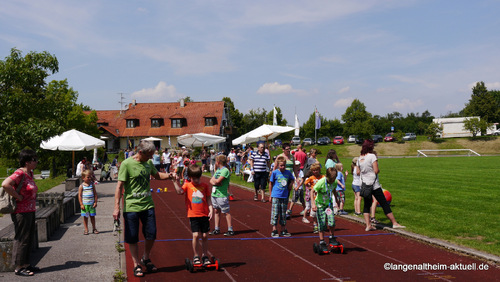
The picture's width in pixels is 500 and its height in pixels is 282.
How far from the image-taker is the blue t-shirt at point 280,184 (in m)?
8.95

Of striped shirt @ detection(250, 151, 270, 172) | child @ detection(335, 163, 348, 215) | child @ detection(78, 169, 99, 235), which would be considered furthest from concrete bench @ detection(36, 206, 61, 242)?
child @ detection(335, 163, 348, 215)

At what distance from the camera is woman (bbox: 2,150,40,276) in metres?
6.45

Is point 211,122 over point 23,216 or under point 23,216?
over

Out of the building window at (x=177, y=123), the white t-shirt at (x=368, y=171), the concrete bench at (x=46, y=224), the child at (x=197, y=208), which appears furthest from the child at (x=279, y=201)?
the building window at (x=177, y=123)

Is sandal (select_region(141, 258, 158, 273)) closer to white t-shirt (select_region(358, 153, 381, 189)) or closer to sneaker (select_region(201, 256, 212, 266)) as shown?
sneaker (select_region(201, 256, 212, 266))

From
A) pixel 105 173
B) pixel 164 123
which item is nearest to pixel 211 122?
pixel 164 123

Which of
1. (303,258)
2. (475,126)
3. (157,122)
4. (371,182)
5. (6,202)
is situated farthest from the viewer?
(157,122)

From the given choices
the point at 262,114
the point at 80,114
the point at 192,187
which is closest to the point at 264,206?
the point at 192,187

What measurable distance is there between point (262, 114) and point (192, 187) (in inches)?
3175

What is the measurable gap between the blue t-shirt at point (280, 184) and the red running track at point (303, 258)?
88 centimetres

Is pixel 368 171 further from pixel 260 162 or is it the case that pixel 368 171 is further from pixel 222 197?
pixel 260 162

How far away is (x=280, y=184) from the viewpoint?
8.98m

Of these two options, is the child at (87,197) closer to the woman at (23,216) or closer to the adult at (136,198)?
the woman at (23,216)

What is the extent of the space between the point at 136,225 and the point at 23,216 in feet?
5.85
